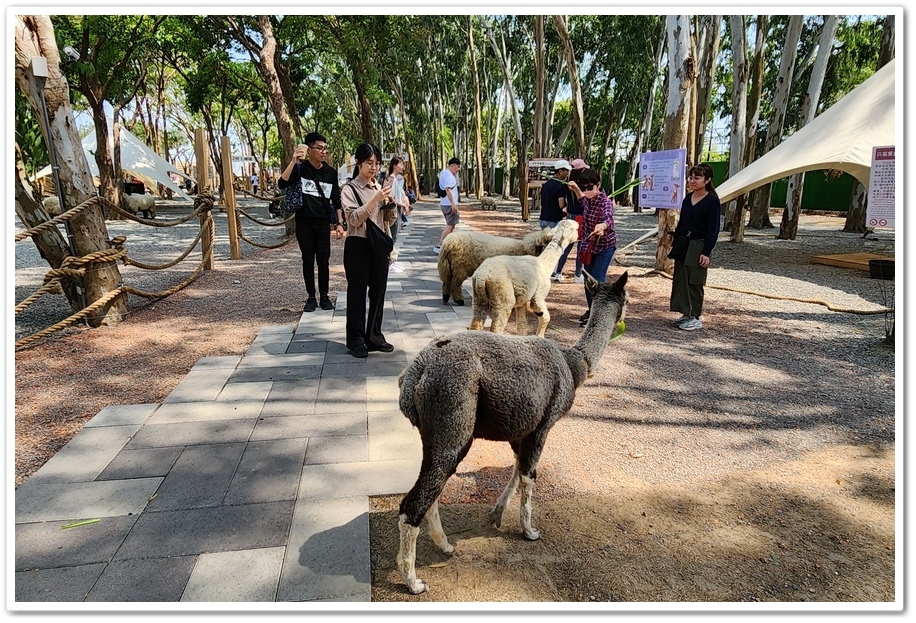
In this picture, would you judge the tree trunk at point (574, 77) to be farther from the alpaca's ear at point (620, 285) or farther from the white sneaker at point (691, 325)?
the alpaca's ear at point (620, 285)

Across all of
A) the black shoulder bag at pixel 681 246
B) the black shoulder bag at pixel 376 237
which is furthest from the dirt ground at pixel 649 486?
the black shoulder bag at pixel 376 237

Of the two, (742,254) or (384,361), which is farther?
(742,254)

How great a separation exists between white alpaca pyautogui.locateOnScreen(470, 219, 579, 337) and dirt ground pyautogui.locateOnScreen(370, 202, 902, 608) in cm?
184

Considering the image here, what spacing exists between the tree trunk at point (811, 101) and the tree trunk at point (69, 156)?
47.5 ft

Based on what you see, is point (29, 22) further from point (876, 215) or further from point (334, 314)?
point (876, 215)

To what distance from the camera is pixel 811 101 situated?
550 inches

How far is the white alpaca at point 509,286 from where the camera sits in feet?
16.3

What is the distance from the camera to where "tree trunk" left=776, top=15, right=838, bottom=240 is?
1298cm

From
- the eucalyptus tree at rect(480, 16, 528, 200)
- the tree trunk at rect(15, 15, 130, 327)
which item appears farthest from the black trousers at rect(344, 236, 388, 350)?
the eucalyptus tree at rect(480, 16, 528, 200)

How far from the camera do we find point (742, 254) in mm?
12312

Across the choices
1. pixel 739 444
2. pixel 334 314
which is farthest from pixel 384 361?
pixel 739 444

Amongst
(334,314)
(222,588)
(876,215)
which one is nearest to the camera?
(222,588)

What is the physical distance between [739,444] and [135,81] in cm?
3062

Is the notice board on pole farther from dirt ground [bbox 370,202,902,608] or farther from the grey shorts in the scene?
the grey shorts
